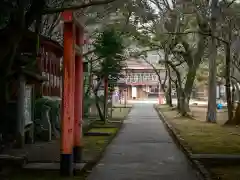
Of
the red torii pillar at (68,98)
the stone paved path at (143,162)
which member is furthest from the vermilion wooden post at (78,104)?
the red torii pillar at (68,98)

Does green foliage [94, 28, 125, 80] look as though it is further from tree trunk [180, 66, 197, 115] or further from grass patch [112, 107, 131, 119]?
grass patch [112, 107, 131, 119]

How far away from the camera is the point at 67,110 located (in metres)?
9.52

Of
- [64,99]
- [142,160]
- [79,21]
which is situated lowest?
[142,160]

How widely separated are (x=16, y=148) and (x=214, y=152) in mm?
5982

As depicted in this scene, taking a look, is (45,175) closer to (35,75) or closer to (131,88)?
(35,75)

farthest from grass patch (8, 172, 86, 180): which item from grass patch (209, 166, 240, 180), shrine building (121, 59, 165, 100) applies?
shrine building (121, 59, 165, 100)

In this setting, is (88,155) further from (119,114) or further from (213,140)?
(119,114)

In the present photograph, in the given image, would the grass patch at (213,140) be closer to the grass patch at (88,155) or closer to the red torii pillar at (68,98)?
the grass patch at (88,155)

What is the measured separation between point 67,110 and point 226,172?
3.92m

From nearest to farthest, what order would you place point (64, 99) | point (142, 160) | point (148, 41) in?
point (64, 99) → point (142, 160) → point (148, 41)

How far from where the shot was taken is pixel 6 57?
867cm

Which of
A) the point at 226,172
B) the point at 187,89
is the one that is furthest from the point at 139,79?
the point at 226,172

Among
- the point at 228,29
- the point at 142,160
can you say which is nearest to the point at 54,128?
the point at 142,160

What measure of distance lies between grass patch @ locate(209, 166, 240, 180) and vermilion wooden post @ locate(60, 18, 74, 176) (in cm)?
323
